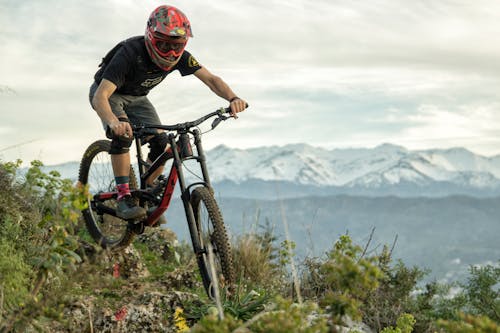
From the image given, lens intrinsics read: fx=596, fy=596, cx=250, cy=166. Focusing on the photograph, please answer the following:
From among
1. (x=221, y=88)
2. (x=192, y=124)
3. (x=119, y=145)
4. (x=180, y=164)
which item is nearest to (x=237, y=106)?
(x=221, y=88)

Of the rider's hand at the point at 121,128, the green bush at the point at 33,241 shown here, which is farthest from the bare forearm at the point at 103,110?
the green bush at the point at 33,241

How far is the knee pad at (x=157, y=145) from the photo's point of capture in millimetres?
7199

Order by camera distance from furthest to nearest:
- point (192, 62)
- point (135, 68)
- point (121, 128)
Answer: point (192, 62)
point (135, 68)
point (121, 128)

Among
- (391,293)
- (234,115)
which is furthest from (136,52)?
(391,293)

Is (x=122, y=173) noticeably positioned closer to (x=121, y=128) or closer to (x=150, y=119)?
(x=150, y=119)

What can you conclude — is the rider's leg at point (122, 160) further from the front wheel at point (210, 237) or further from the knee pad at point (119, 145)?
the front wheel at point (210, 237)

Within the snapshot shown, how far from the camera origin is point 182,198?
623cm

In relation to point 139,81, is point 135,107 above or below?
below

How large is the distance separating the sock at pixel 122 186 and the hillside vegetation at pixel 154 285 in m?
0.81

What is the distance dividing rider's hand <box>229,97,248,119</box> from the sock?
1.66 meters

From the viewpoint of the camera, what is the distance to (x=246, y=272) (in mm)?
8695

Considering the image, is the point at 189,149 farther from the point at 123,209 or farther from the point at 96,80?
the point at 96,80

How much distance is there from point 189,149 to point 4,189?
2.12 metres

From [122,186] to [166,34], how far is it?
2.03 m
